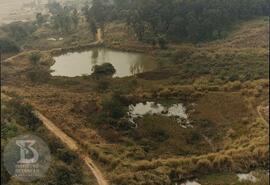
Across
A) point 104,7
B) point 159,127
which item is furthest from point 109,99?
point 104,7

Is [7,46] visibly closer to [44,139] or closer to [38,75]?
[38,75]

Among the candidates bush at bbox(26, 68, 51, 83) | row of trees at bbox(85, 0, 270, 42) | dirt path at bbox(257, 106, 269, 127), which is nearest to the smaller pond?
dirt path at bbox(257, 106, 269, 127)

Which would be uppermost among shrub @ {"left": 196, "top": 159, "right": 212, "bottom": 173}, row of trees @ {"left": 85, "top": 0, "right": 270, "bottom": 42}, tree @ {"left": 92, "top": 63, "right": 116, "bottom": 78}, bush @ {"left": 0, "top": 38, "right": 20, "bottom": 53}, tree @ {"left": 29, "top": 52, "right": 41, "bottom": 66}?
row of trees @ {"left": 85, "top": 0, "right": 270, "bottom": 42}

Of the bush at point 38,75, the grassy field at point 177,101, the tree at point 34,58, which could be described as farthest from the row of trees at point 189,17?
the bush at point 38,75

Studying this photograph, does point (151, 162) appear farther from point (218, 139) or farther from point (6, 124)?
point (6, 124)

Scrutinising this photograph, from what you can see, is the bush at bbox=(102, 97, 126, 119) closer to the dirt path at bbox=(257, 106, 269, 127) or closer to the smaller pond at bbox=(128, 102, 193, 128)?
the smaller pond at bbox=(128, 102, 193, 128)

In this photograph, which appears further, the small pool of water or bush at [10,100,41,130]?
bush at [10,100,41,130]
